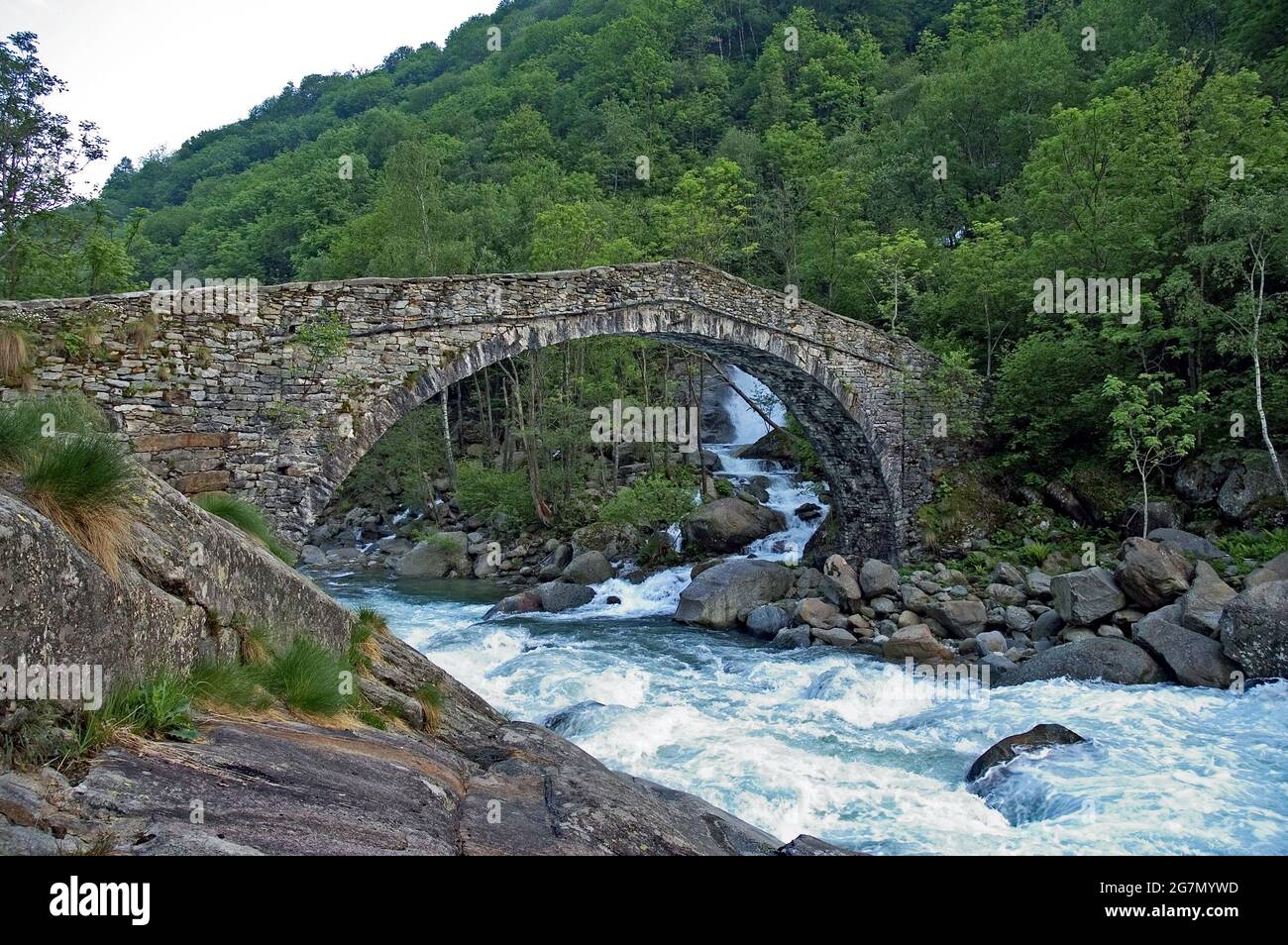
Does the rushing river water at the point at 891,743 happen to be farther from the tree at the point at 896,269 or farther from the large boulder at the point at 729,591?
the tree at the point at 896,269

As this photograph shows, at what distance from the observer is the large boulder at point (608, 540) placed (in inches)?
827

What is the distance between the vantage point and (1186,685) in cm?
1007

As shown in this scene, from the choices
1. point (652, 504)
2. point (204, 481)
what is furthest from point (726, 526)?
point (204, 481)

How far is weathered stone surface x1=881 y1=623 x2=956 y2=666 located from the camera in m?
12.4

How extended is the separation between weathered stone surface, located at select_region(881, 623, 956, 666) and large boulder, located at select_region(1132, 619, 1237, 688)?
2.70 metres

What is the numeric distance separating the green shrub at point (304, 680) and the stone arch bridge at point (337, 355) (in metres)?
6.74

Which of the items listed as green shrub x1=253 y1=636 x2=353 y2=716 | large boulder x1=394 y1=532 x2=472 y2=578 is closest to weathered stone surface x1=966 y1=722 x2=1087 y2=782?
green shrub x1=253 y1=636 x2=353 y2=716

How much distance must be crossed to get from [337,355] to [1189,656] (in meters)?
11.8

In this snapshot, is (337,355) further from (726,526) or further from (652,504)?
(726,526)

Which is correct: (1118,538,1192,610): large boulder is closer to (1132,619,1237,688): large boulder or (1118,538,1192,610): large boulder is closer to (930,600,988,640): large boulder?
(1132,619,1237,688): large boulder

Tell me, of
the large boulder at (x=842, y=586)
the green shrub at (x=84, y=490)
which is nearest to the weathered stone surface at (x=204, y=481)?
the green shrub at (x=84, y=490)

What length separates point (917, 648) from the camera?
1249 cm

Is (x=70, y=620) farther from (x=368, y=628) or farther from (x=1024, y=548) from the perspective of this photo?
(x=1024, y=548)

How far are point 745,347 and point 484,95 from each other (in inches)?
1759
